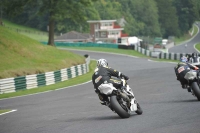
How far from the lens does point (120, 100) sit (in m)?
12.8

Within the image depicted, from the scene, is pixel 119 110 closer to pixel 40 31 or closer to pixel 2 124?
pixel 2 124

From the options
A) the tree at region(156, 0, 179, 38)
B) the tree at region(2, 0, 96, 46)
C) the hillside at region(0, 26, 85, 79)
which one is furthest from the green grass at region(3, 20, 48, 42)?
the hillside at region(0, 26, 85, 79)

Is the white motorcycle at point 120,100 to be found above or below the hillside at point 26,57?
above

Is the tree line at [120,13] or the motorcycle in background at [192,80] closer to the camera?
the motorcycle in background at [192,80]

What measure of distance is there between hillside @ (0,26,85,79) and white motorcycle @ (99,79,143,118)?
687 inches

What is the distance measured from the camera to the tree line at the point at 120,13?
41428 millimetres

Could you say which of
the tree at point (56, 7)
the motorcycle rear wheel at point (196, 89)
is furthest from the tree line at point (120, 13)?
the motorcycle rear wheel at point (196, 89)

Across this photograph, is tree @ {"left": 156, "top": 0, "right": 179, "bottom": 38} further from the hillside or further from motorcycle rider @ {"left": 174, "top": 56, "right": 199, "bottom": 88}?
motorcycle rider @ {"left": 174, "top": 56, "right": 199, "bottom": 88}

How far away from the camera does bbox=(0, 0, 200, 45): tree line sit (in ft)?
136

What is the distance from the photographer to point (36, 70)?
3266cm

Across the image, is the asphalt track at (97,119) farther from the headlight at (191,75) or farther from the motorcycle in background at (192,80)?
the headlight at (191,75)

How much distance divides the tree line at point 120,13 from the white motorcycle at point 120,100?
40.4ft

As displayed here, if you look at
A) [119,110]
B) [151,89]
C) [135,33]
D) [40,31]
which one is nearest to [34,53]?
[151,89]

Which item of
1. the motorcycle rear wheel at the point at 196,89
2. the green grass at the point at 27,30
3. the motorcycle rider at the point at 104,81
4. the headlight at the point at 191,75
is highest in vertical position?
the motorcycle rider at the point at 104,81
